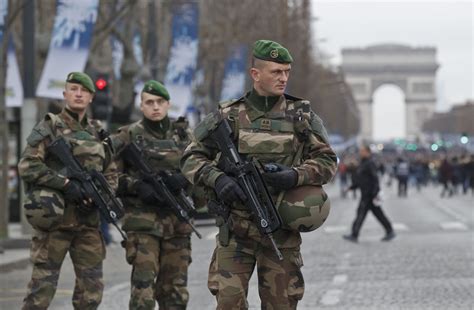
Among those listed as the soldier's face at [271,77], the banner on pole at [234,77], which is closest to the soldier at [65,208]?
the soldier's face at [271,77]

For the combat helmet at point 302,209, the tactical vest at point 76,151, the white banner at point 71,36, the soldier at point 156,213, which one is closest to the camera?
the combat helmet at point 302,209

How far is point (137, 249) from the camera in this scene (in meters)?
10.2

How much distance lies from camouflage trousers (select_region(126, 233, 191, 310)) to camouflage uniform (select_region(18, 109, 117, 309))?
252 mm

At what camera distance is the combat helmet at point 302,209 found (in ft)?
25.1

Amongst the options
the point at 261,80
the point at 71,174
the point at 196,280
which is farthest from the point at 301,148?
the point at 196,280

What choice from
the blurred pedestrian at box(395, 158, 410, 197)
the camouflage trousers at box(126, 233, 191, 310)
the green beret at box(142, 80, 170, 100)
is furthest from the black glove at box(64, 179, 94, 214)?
the blurred pedestrian at box(395, 158, 410, 197)

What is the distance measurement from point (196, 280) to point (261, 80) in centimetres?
808

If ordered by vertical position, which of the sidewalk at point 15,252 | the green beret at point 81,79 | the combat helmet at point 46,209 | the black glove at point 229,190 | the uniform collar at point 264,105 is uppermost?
the green beret at point 81,79

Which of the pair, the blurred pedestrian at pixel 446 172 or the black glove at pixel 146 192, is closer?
the black glove at pixel 146 192

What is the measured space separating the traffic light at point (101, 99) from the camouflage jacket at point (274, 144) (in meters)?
15.1

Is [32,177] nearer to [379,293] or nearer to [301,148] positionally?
[301,148]

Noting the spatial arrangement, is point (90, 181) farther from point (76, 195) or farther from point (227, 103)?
point (227, 103)

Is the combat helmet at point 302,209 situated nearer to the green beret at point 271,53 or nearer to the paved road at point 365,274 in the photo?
the green beret at point 271,53

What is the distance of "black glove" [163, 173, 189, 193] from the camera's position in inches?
398
